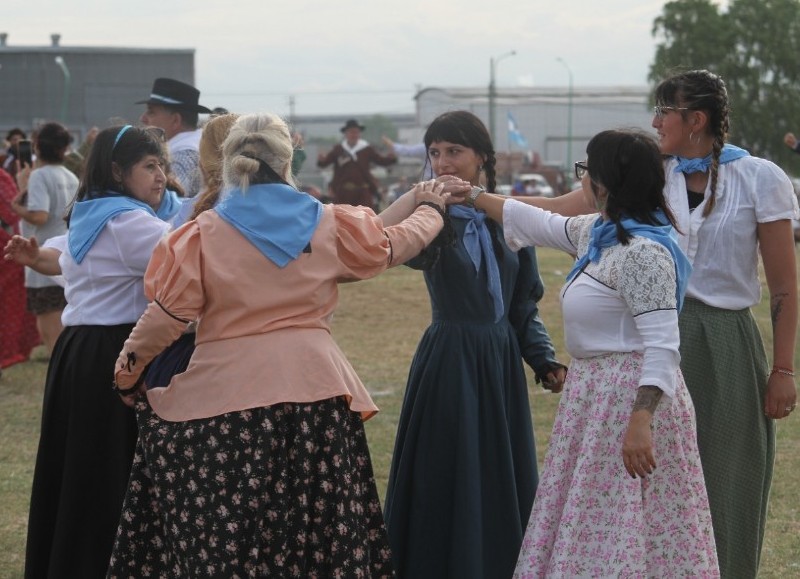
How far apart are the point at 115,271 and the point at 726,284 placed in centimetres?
207

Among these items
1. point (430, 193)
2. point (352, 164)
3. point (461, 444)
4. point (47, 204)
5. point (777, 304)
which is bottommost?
point (352, 164)

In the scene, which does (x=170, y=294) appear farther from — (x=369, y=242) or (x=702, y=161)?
(x=702, y=161)

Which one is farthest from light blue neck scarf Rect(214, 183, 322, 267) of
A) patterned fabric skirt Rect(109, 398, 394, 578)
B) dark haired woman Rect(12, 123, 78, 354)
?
dark haired woman Rect(12, 123, 78, 354)

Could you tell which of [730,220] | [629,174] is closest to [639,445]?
[629,174]

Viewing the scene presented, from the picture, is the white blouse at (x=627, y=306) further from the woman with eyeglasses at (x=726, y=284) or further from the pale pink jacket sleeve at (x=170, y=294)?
the pale pink jacket sleeve at (x=170, y=294)

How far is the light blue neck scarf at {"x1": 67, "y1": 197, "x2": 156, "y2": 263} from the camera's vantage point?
430 cm

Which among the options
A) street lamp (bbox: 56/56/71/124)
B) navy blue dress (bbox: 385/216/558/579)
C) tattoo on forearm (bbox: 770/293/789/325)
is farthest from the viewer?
street lamp (bbox: 56/56/71/124)

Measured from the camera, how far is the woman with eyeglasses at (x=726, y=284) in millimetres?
3930

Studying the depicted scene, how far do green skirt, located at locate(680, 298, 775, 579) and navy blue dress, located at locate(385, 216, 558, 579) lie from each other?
661 mm

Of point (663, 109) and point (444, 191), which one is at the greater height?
point (663, 109)

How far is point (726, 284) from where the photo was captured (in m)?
3.97

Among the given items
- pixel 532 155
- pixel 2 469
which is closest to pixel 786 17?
pixel 532 155

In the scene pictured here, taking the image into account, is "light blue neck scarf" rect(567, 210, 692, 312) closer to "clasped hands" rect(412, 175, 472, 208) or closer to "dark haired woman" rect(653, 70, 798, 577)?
"dark haired woman" rect(653, 70, 798, 577)

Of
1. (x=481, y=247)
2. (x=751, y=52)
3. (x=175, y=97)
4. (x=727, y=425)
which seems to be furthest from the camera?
(x=751, y=52)
